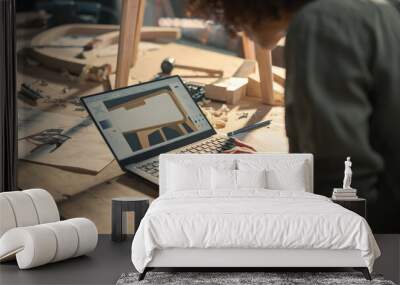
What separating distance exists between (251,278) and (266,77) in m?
2.04

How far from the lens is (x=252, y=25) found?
20.2 ft

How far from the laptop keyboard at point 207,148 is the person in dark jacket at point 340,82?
0.50 metres

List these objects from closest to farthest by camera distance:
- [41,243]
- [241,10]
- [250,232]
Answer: [250,232] → [41,243] → [241,10]

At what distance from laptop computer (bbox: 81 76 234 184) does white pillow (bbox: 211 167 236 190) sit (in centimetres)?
51

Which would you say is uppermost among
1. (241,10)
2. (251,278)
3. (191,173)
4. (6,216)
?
(241,10)

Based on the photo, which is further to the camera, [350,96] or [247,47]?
[247,47]

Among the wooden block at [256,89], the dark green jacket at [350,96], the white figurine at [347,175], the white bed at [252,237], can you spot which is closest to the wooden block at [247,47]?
the wooden block at [256,89]

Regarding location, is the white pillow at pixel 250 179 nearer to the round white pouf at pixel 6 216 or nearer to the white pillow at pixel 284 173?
the white pillow at pixel 284 173

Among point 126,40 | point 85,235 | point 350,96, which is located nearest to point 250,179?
point 350,96

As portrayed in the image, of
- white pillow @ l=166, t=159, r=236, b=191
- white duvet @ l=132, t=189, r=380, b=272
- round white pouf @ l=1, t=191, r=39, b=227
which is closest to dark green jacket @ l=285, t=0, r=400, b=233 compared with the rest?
white pillow @ l=166, t=159, r=236, b=191

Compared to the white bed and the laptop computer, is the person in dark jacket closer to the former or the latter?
the laptop computer

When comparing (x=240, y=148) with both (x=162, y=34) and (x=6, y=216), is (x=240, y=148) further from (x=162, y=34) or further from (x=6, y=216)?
(x=6, y=216)

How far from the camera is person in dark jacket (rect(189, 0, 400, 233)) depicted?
5.82m

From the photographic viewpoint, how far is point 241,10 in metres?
6.12
